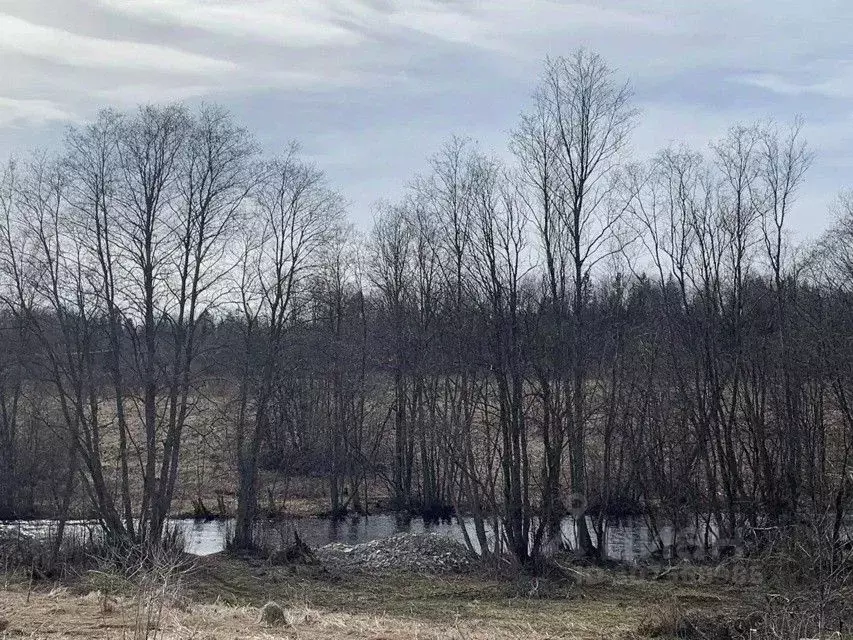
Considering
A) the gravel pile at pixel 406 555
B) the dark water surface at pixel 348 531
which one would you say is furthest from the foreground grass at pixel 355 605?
the dark water surface at pixel 348 531

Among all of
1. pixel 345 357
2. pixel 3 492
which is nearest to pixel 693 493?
pixel 345 357

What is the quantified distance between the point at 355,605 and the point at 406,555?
6600 mm

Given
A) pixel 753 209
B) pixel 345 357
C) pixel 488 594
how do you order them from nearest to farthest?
pixel 488 594
pixel 753 209
pixel 345 357

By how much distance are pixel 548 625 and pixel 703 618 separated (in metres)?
2.35

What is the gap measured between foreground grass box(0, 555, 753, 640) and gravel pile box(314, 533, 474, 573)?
1.07 m

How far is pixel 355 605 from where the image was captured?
52.0 ft

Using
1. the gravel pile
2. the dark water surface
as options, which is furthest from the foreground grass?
the dark water surface

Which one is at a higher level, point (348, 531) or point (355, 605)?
point (348, 531)

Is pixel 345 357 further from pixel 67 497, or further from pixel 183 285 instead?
pixel 67 497

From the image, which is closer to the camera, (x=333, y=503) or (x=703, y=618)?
(x=703, y=618)

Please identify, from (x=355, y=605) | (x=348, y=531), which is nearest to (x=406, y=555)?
(x=355, y=605)

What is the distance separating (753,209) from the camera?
25797mm

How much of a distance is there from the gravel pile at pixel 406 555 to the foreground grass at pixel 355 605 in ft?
3.50

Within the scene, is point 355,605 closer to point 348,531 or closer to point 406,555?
point 406,555
